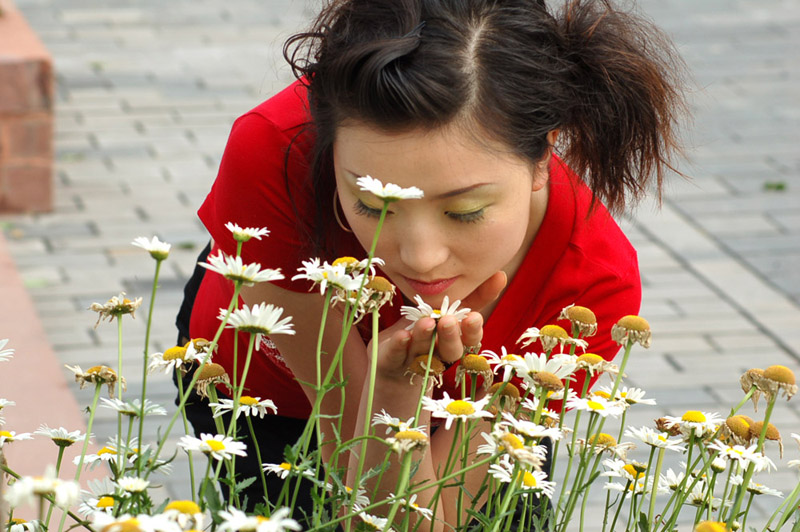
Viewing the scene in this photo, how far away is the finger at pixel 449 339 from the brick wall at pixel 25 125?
11.3 feet

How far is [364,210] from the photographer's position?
1.44 meters

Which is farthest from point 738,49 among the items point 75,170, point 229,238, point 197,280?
point 229,238

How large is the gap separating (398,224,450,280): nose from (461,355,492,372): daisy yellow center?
0.20 meters

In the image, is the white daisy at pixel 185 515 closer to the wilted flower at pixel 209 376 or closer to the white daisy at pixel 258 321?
the white daisy at pixel 258 321

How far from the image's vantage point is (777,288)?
4250 millimetres

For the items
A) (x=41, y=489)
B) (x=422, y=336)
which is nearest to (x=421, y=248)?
(x=422, y=336)

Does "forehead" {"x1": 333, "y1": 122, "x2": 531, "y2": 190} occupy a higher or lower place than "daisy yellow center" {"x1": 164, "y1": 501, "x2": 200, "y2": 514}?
higher

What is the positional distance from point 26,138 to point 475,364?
142 inches

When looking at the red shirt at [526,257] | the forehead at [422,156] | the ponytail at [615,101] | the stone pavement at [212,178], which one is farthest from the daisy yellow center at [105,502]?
the stone pavement at [212,178]

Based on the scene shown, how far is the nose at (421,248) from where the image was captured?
138cm

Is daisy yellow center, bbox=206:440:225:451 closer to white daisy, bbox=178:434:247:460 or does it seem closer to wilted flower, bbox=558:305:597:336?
white daisy, bbox=178:434:247:460

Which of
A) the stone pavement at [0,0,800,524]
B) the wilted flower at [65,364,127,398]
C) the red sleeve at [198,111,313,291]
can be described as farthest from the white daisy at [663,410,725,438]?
the stone pavement at [0,0,800,524]

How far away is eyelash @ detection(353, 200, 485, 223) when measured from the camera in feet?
4.64

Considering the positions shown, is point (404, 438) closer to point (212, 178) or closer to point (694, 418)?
point (694, 418)
